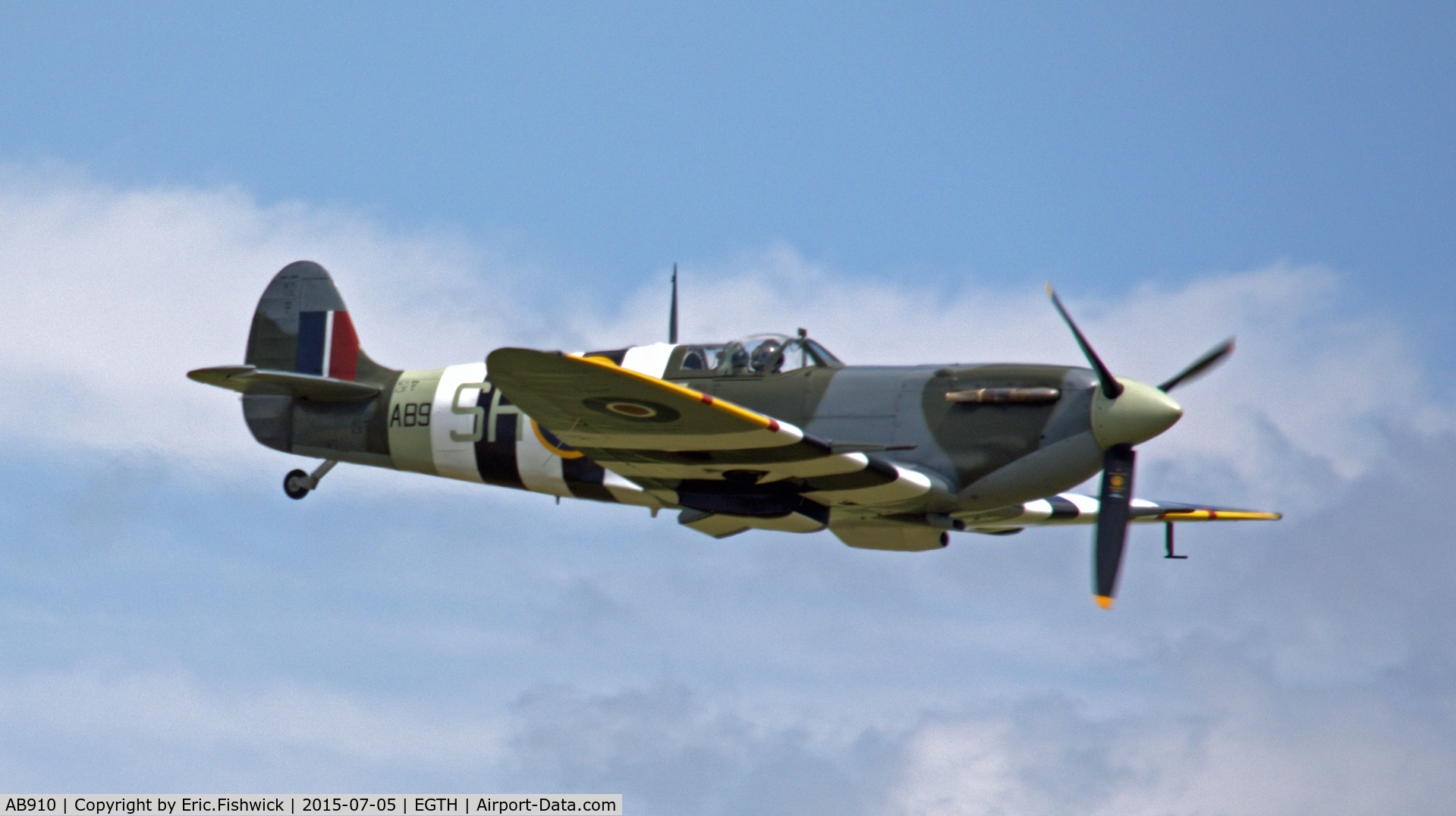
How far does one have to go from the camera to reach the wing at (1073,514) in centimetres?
1647

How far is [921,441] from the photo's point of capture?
15109mm

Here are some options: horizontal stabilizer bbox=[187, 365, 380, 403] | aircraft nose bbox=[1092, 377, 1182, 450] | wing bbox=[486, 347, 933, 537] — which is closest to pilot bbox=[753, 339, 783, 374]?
wing bbox=[486, 347, 933, 537]

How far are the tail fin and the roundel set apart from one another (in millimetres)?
6519

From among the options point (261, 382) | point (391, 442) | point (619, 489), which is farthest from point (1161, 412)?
point (261, 382)

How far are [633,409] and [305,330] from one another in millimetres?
7918

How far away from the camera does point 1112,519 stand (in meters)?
14.8

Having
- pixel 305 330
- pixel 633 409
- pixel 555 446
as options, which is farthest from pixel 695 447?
pixel 305 330

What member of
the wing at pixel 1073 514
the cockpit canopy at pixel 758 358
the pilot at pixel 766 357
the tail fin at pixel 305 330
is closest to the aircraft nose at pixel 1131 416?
the wing at pixel 1073 514

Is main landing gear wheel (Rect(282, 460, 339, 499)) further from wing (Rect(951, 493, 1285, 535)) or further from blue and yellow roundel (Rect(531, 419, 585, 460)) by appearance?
wing (Rect(951, 493, 1285, 535))

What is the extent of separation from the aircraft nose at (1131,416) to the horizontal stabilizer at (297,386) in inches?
338

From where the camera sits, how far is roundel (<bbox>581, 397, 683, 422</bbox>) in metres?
13.1

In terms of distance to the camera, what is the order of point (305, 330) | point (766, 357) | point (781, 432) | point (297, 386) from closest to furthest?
point (781, 432)
point (766, 357)
point (297, 386)
point (305, 330)

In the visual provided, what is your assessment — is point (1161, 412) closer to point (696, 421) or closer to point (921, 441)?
point (921, 441)

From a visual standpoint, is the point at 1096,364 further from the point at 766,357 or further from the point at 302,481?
the point at 302,481
